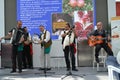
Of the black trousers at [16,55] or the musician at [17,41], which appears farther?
the black trousers at [16,55]

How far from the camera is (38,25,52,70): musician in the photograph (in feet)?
42.5

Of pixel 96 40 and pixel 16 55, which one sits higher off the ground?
pixel 96 40

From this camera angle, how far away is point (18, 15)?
50.5 feet

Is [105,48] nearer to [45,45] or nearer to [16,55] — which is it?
[45,45]

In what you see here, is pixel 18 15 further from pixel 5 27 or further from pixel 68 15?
pixel 68 15

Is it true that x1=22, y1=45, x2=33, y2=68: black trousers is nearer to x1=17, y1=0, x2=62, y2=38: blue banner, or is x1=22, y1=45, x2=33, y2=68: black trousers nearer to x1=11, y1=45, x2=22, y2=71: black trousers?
x1=17, y1=0, x2=62, y2=38: blue banner

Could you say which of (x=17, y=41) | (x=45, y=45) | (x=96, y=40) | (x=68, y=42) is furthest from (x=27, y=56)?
(x=96, y=40)

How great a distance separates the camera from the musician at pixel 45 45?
42.5 feet

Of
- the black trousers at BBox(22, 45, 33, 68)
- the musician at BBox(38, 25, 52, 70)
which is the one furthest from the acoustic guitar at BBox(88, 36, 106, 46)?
the black trousers at BBox(22, 45, 33, 68)

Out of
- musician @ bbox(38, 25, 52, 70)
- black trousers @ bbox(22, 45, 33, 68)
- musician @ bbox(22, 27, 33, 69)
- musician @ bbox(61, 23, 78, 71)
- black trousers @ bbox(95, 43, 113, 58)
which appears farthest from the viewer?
black trousers @ bbox(22, 45, 33, 68)

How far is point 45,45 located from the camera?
43.5 feet

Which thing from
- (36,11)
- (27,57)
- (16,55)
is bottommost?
(27,57)

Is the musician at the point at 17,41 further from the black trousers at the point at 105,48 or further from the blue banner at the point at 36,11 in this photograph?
the black trousers at the point at 105,48

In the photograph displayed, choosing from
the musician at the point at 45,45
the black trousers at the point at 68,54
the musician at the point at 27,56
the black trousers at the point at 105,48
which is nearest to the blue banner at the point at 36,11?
the musician at the point at 27,56
